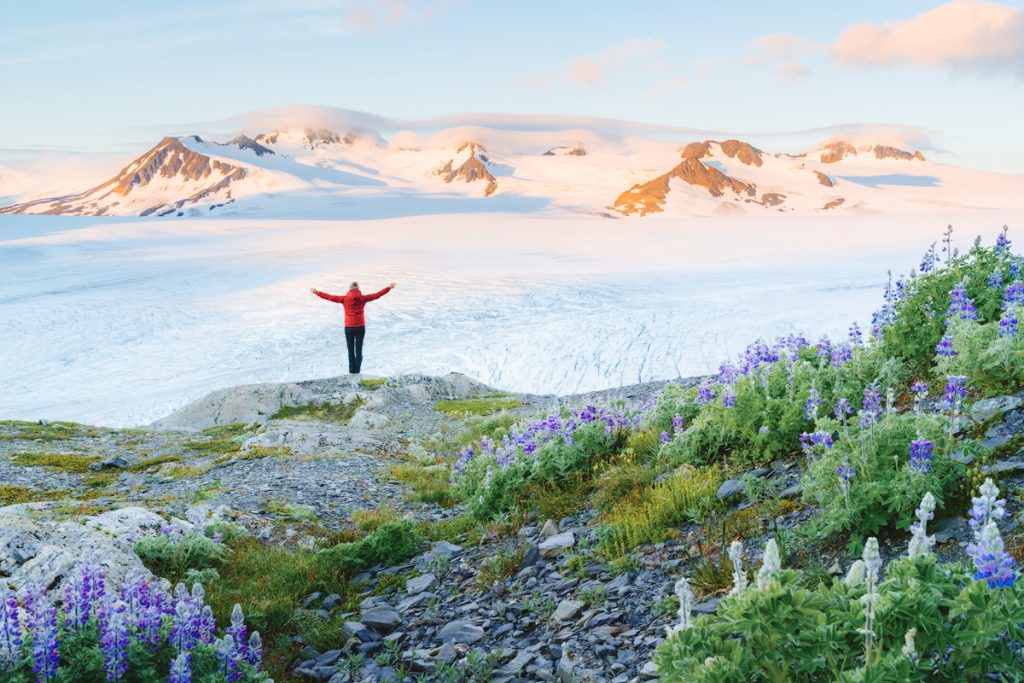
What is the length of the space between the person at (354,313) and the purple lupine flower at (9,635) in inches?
855

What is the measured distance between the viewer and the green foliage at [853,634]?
129 inches

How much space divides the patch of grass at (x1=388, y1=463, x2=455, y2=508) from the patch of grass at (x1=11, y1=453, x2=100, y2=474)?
6941mm

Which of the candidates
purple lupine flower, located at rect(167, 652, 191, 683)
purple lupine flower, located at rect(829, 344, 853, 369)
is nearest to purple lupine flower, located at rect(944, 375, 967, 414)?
purple lupine flower, located at rect(829, 344, 853, 369)

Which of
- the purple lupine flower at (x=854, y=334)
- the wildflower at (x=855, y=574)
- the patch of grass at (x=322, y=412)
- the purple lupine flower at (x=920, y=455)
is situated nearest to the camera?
the wildflower at (x=855, y=574)

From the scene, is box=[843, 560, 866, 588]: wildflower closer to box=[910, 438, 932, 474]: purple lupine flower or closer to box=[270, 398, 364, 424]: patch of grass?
box=[910, 438, 932, 474]: purple lupine flower

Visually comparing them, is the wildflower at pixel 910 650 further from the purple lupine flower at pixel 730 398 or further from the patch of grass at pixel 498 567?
the purple lupine flower at pixel 730 398

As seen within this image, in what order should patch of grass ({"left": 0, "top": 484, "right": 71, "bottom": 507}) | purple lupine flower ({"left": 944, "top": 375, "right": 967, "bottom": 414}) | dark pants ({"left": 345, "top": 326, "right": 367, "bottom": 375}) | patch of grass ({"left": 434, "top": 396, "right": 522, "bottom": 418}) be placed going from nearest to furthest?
purple lupine flower ({"left": 944, "top": 375, "right": 967, "bottom": 414})
patch of grass ({"left": 0, "top": 484, "right": 71, "bottom": 507})
patch of grass ({"left": 434, "top": 396, "right": 522, "bottom": 418})
dark pants ({"left": 345, "top": 326, "right": 367, "bottom": 375})

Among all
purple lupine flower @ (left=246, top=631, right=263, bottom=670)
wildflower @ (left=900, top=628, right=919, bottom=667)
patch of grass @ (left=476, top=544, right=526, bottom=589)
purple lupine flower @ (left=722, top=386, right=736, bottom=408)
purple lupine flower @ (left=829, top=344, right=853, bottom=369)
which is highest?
purple lupine flower @ (left=829, top=344, right=853, bottom=369)

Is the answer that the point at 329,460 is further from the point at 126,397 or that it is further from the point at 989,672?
the point at 126,397

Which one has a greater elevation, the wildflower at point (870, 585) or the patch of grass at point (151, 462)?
the wildflower at point (870, 585)

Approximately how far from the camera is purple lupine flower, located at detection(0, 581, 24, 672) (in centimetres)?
473

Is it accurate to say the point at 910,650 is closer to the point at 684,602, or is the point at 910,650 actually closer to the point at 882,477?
the point at 684,602

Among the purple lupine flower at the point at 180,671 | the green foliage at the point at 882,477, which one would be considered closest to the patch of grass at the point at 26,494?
the purple lupine flower at the point at 180,671

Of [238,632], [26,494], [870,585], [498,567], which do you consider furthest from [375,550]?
[26,494]
